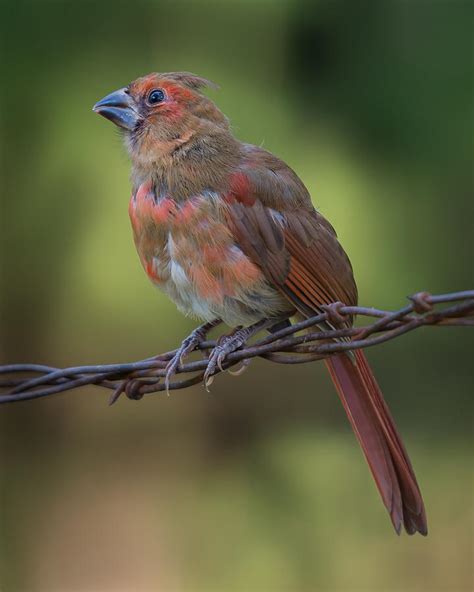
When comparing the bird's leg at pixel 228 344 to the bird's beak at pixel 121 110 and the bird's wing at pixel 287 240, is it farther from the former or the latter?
the bird's beak at pixel 121 110

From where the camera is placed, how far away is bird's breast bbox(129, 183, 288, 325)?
2.74 meters

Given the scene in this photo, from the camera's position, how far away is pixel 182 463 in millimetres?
5648

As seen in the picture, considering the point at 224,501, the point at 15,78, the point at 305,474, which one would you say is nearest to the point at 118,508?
the point at 224,501

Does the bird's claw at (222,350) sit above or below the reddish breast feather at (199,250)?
below

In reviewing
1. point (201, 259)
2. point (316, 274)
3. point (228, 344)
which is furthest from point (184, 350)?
point (316, 274)

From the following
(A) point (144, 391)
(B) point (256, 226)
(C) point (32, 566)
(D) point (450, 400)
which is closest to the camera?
(A) point (144, 391)

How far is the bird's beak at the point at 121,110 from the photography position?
10.4ft

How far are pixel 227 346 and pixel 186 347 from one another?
0.50 ft

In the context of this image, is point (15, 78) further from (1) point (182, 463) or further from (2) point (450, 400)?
(2) point (450, 400)

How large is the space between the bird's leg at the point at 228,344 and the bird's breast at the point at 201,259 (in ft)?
0.13

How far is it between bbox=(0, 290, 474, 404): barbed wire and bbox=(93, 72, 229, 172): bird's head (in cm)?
77

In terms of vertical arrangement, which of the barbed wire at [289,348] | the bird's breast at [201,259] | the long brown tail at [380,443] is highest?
the bird's breast at [201,259]

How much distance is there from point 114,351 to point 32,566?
1270 mm

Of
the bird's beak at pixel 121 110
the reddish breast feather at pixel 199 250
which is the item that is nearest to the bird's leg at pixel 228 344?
the reddish breast feather at pixel 199 250
